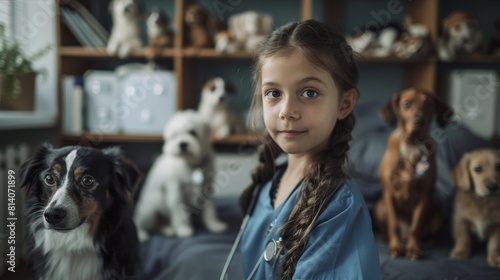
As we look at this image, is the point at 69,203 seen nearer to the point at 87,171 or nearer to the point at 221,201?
the point at 87,171

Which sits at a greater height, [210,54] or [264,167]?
[210,54]

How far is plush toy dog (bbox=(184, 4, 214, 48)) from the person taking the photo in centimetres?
175

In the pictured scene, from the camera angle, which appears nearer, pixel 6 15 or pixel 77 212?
pixel 77 212

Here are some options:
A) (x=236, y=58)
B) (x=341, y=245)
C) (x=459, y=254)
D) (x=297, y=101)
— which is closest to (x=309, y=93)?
(x=297, y=101)

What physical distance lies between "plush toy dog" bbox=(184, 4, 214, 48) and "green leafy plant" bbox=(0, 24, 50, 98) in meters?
1.06

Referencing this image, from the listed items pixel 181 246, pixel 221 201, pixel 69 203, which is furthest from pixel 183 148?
pixel 69 203

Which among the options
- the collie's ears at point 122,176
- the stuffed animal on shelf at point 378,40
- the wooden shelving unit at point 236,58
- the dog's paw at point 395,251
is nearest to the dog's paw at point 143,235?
the wooden shelving unit at point 236,58

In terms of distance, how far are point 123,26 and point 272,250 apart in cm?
137

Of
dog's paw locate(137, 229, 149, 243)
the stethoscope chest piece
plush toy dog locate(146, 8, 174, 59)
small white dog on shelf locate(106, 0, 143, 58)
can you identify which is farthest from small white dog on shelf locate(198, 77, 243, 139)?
the stethoscope chest piece

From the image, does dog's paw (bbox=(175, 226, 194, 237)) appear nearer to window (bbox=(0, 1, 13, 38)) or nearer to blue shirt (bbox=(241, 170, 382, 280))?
blue shirt (bbox=(241, 170, 382, 280))

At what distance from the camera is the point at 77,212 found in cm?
48

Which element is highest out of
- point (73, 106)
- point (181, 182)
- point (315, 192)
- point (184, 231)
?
point (73, 106)

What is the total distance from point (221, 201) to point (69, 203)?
101 cm

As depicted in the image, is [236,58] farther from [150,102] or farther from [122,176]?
[122,176]
